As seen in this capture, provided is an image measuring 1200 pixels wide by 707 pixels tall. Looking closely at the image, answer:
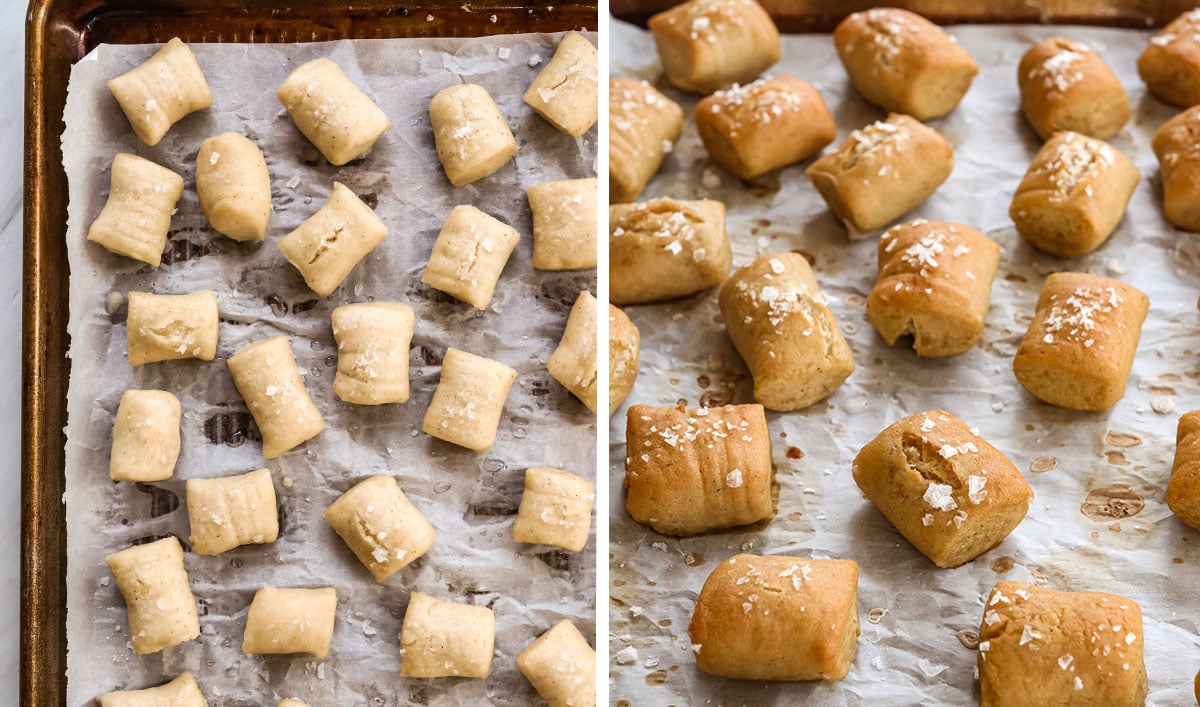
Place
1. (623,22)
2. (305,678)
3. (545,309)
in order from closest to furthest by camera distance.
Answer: (305,678)
(545,309)
(623,22)

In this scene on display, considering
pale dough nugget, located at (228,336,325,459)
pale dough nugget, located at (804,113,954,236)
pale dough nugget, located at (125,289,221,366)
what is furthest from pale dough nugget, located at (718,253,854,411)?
pale dough nugget, located at (125,289,221,366)

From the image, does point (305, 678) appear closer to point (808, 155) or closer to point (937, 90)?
point (808, 155)

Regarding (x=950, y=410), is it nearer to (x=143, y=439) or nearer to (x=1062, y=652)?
(x=1062, y=652)

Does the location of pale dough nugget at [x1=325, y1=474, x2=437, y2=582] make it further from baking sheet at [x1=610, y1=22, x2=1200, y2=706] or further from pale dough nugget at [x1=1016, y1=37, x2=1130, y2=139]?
pale dough nugget at [x1=1016, y1=37, x2=1130, y2=139]

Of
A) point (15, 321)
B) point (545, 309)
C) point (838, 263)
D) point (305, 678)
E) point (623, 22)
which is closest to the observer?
point (305, 678)

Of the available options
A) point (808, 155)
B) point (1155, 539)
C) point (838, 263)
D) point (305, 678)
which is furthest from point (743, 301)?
point (305, 678)

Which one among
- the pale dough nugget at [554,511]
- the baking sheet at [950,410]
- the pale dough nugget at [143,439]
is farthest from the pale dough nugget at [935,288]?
the pale dough nugget at [143,439]
